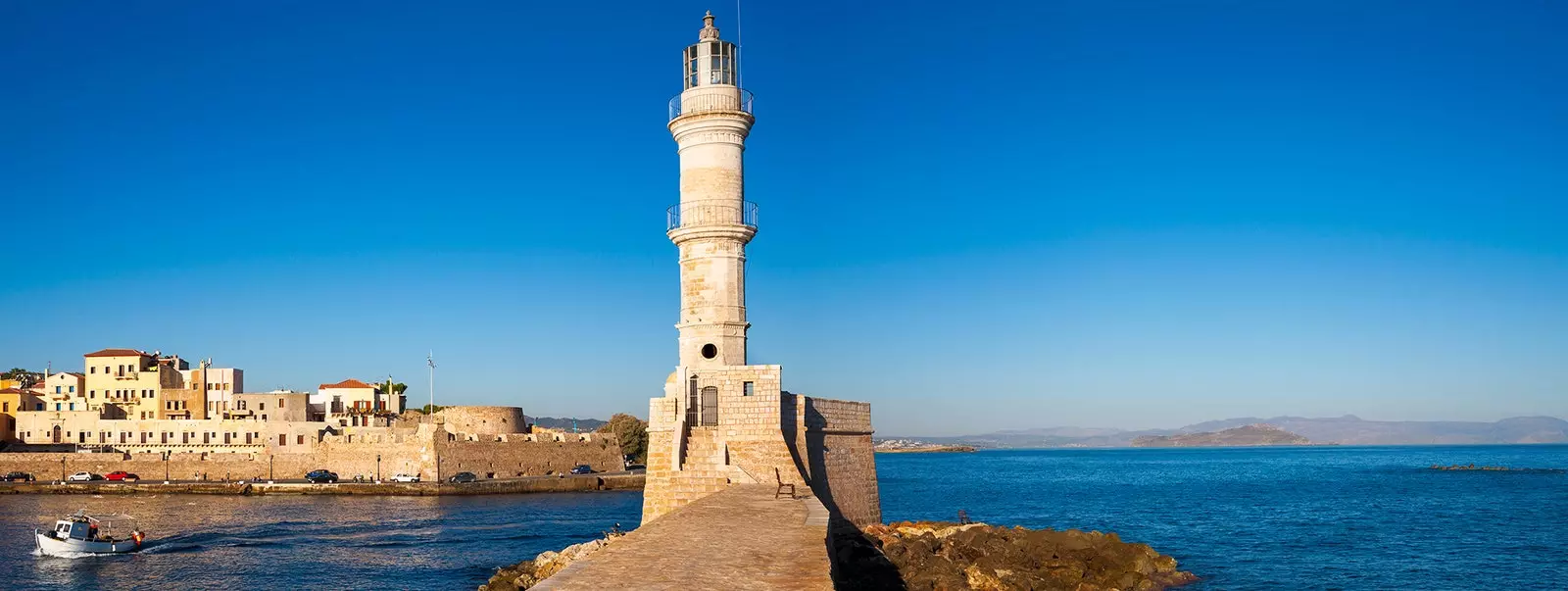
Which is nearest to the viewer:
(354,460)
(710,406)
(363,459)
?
(710,406)

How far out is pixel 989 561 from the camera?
868 inches

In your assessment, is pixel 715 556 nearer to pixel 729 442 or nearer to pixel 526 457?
pixel 729 442

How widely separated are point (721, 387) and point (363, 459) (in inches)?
1785

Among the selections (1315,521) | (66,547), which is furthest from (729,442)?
(1315,521)

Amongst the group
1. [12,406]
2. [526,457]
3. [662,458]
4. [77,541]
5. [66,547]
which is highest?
[12,406]

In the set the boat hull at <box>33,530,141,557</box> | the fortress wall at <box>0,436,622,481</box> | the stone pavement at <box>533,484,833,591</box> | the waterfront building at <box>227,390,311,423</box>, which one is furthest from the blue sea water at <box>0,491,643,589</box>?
the waterfront building at <box>227,390,311,423</box>

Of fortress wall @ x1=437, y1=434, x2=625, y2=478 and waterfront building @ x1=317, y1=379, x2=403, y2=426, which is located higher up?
waterfront building @ x1=317, y1=379, x2=403, y2=426

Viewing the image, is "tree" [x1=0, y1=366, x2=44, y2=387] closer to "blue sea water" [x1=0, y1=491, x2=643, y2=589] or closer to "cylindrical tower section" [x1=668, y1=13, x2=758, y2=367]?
"blue sea water" [x1=0, y1=491, x2=643, y2=589]

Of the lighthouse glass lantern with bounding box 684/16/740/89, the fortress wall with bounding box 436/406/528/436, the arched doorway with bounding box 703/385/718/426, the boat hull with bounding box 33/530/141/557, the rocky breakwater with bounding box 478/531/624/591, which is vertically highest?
the lighthouse glass lantern with bounding box 684/16/740/89

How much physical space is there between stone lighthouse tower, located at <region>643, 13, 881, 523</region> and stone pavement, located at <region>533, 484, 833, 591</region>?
4.32 m

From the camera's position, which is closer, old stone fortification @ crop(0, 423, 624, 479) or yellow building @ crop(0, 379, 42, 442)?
old stone fortification @ crop(0, 423, 624, 479)

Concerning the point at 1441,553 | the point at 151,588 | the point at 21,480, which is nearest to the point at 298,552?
the point at 151,588

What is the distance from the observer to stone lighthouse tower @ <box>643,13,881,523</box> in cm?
2033

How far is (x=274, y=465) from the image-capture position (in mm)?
62531
